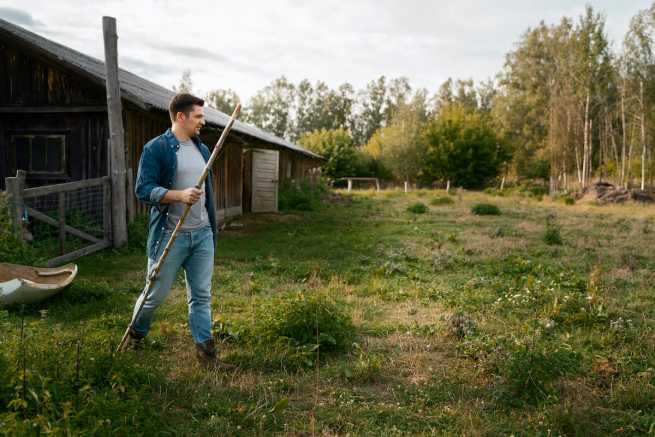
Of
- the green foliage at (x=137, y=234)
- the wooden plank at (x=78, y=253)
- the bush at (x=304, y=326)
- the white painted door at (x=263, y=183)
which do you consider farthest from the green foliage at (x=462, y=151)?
the bush at (x=304, y=326)

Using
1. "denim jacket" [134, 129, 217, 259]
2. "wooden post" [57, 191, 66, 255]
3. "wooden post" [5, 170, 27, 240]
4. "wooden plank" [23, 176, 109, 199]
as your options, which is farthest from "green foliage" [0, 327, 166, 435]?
"wooden post" [57, 191, 66, 255]

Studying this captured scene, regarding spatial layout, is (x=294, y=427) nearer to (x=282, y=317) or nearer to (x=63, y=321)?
(x=282, y=317)

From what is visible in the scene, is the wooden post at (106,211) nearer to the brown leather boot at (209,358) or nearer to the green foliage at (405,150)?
the brown leather boot at (209,358)

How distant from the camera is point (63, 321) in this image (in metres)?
5.55

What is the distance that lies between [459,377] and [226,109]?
225 ft

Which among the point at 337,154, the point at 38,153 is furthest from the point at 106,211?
the point at 337,154

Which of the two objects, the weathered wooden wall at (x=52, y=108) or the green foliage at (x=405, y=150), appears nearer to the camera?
the weathered wooden wall at (x=52, y=108)

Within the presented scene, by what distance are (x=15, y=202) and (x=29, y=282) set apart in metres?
2.32

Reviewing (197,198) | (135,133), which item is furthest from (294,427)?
(135,133)

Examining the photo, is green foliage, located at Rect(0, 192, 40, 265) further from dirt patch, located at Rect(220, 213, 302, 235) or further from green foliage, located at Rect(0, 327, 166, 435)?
dirt patch, located at Rect(220, 213, 302, 235)

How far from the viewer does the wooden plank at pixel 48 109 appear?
1141 centimetres

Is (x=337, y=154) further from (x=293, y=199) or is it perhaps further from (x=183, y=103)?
(x=183, y=103)

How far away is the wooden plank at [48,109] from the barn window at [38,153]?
54 centimetres

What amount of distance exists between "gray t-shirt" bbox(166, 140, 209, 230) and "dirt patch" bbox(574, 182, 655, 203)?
25.9 meters
